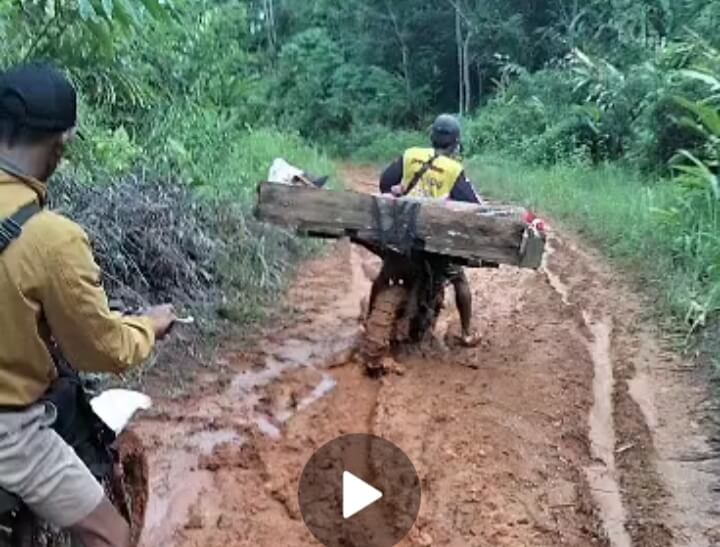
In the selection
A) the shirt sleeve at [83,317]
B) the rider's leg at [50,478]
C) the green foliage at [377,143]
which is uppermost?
the shirt sleeve at [83,317]

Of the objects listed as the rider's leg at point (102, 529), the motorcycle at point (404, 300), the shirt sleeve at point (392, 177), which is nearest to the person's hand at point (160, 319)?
the rider's leg at point (102, 529)

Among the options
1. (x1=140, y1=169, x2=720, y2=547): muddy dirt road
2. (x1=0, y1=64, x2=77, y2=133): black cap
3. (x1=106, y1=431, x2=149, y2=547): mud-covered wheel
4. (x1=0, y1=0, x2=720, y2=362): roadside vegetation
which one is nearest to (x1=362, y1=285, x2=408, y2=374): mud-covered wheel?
(x1=140, y1=169, x2=720, y2=547): muddy dirt road

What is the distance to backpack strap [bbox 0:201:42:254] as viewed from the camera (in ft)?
8.61

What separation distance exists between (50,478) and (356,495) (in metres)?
2.49

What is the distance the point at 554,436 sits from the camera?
6.12m

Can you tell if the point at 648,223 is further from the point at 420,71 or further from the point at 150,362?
the point at 420,71

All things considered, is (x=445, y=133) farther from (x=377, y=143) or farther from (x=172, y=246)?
(x=377, y=143)

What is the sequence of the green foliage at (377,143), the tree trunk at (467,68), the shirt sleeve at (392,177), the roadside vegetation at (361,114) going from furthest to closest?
the tree trunk at (467,68) < the green foliage at (377,143) < the shirt sleeve at (392,177) < the roadside vegetation at (361,114)

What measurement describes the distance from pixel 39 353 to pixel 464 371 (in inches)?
193

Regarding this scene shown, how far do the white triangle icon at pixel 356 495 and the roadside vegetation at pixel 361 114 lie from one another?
2.47 m

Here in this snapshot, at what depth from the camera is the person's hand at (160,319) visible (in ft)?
10.4

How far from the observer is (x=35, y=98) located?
108 inches

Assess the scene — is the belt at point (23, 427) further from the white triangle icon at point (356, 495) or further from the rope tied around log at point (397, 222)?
the rope tied around log at point (397, 222)

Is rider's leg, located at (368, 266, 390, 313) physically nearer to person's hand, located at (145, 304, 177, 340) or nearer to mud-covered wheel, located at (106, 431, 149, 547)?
mud-covered wheel, located at (106, 431, 149, 547)
